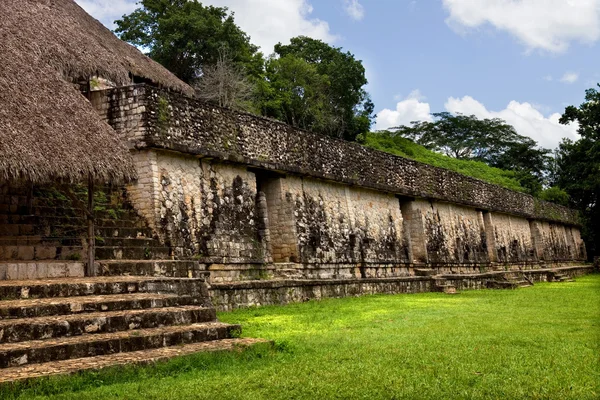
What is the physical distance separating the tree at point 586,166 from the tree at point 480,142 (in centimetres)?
250

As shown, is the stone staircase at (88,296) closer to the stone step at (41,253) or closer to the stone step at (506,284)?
the stone step at (41,253)

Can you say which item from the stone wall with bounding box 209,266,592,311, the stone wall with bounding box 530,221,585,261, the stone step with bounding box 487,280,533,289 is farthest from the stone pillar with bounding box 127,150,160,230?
the stone wall with bounding box 530,221,585,261

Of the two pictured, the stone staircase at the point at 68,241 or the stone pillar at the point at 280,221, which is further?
the stone pillar at the point at 280,221

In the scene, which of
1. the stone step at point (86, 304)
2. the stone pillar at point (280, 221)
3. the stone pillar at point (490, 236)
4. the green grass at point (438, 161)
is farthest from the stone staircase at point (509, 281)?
the stone step at point (86, 304)

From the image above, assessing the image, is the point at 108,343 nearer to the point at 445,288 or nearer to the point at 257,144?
the point at 257,144

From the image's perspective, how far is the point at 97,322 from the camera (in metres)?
6.08

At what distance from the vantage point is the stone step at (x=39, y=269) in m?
7.38

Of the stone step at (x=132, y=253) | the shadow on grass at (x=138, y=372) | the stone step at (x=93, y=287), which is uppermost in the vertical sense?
the stone step at (x=132, y=253)

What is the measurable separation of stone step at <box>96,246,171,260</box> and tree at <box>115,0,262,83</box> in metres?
16.8

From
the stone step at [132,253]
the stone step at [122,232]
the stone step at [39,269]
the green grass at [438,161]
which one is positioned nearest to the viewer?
the stone step at [39,269]

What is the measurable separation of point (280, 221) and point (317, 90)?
16518 millimetres

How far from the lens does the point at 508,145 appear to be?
44.8m

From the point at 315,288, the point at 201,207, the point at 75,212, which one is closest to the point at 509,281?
the point at 315,288

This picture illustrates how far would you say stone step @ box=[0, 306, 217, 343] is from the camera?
5535mm
